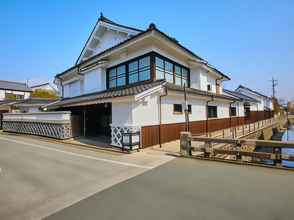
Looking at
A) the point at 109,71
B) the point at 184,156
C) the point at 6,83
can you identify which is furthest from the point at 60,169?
the point at 6,83

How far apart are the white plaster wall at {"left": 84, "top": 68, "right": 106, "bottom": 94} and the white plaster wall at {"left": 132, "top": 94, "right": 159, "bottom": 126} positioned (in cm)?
629

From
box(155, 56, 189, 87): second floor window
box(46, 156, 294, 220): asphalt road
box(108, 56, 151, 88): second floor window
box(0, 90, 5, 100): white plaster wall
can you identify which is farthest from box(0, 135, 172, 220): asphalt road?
box(0, 90, 5, 100): white plaster wall

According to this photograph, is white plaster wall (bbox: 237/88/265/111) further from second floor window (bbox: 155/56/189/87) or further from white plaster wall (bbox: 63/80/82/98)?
white plaster wall (bbox: 63/80/82/98)

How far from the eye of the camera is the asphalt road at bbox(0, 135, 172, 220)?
13.1 feet

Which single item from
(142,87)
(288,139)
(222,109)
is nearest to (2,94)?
(142,87)

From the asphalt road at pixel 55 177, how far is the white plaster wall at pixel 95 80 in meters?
7.59

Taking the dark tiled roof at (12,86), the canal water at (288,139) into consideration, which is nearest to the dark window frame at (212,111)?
the canal water at (288,139)

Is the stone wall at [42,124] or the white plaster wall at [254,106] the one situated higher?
the white plaster wall at [254,106]

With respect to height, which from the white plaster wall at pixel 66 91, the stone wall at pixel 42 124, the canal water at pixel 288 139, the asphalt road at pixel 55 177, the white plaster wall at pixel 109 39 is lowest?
the canal water at pixel 288 139

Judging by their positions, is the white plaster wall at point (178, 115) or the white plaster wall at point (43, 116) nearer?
the white plaster wall at point (178, 115)

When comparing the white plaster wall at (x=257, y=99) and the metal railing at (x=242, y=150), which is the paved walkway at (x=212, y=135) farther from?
the white plaster wall at (x=257, y=99)

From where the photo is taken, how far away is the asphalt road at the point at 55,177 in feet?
13.1

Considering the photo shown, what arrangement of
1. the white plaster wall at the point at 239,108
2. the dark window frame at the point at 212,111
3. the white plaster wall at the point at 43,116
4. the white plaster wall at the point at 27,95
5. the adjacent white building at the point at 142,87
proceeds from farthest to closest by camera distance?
the white plaster wall at the point at 27,95, the white plaster wall at the point at 239,108, the dark window frame at the point at 212,111, the white plaster wall at the point at 43,116, the adjacent white building at the point at 142,87

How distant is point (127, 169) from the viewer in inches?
253
